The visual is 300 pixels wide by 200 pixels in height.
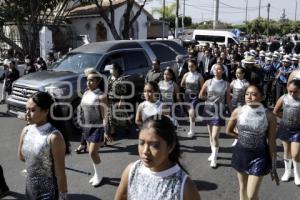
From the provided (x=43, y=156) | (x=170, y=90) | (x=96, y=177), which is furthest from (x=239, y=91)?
(x=43, y=156)

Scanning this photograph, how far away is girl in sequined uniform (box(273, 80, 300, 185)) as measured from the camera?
19.7 feet

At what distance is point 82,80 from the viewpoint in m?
9.45

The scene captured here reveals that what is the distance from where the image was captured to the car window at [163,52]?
12039 millimetres

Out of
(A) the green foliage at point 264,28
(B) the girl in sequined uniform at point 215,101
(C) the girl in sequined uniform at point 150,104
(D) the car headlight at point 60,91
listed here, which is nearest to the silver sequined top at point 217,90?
(B) the girl in sequined uniform at point 215,101

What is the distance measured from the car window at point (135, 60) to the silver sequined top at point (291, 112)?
A: 529 centimetres

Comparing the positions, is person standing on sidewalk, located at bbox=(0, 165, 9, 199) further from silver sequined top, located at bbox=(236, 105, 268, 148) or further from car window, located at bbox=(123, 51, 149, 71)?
car window, located at bbox=(123, 51, 149, 71)

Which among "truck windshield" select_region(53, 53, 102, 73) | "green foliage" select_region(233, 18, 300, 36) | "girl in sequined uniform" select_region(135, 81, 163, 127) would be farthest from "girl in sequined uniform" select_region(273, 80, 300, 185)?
"green foliage" select_region(233, 18, 300, 36)

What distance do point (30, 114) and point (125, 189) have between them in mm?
1377

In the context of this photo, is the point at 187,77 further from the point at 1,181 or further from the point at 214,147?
the point at 1,181

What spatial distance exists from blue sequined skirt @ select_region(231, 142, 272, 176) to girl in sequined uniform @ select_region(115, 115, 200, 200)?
2.25 metres

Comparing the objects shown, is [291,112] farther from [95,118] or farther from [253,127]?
[95,118]

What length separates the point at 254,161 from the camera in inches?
185

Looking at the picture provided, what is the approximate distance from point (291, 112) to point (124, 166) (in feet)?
9.65

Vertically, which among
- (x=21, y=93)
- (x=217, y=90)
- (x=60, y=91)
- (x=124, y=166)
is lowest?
(x=124, y=166)
